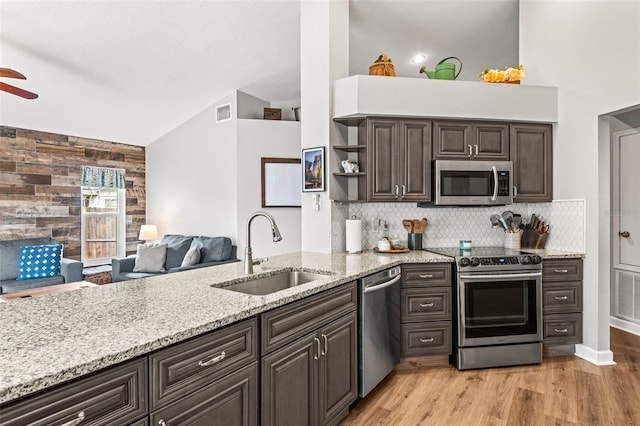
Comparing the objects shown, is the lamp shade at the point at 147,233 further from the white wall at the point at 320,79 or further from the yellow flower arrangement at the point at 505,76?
the yellow flower arrangement at the point at 505,76

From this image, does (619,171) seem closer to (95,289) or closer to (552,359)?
(552,359)

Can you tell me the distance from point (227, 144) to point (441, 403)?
14.8ft

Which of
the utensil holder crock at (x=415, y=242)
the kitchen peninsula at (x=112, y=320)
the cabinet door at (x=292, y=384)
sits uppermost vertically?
the utensil holder crock at (x=415, y=242)

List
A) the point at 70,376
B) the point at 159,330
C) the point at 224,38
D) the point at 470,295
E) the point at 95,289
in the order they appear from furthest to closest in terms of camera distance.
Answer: the point at 224,38, the point at 470,295, the point at 95,289, the point at 159,330, the point at 70,376

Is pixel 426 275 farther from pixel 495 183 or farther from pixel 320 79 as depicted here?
pixel 320 79

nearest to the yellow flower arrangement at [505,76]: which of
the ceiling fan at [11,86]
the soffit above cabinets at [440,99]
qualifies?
the soffit above cabinets at [440,99]

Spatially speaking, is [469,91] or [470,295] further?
[469,91]

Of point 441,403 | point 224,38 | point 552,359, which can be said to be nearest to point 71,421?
point 441,403

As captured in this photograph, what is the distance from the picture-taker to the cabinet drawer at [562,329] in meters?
3.13

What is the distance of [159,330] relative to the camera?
120cm

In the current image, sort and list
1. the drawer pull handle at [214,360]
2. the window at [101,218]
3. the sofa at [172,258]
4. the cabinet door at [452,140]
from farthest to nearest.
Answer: the window at [101,218] → the sofa at [172,258] → the cabinet door at [452,140] → the drawer pull handle at [214,360]

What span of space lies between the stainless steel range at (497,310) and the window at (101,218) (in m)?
5.57

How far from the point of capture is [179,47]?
13.9 feet

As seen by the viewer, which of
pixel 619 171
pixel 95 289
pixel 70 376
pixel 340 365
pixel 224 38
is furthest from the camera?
pixel 224 38
